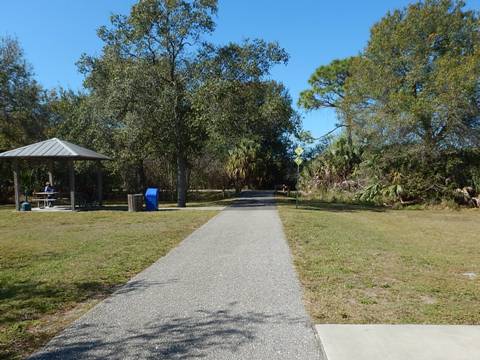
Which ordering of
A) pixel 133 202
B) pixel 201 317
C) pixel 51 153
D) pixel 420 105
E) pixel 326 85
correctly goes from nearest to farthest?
pixel 201 317
pixel 133 202
pixel 51 153
pixel 420 105
pixel 326 85

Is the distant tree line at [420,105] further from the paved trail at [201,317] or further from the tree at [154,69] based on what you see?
the paved trail at [201,317]

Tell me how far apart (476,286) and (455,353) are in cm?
265

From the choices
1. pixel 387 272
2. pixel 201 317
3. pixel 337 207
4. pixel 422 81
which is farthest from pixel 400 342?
pixel 422 81

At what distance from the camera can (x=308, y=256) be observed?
7469 mm

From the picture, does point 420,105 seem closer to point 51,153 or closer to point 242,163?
point 51,153

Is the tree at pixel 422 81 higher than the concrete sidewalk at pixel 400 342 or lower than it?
higher

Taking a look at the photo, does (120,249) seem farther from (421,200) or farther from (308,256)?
(421,200)

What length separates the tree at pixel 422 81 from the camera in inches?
746

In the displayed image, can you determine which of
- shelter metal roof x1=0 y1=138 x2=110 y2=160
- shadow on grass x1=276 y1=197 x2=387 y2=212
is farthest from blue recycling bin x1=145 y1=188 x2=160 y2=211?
shadow on grass x1=276 y1=197 x2=387 y2=212

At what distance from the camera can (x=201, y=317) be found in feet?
14.2

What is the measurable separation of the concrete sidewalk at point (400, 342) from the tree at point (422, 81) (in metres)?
17.3

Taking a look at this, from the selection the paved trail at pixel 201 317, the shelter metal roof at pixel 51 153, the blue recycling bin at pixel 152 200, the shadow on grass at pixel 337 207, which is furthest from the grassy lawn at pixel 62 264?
the shadow on grass at pixel 337 207

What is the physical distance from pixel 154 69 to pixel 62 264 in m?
13.3

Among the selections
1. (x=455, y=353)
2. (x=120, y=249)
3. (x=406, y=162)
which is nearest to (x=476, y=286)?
(x=455, y=353)
